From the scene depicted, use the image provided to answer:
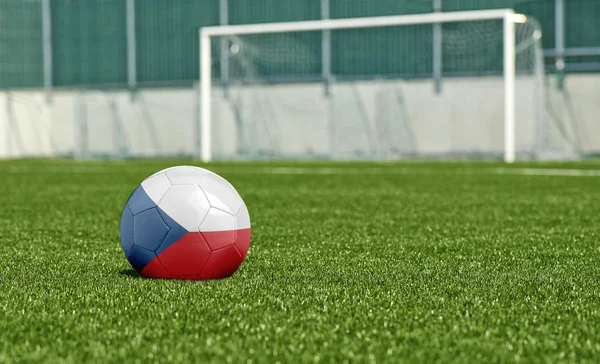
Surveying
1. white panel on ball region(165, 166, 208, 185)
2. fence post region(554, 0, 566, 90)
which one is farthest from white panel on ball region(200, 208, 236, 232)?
fence post region(554, 0, 566, 90)

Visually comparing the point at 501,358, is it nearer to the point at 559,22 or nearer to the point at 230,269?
the point at 230,269

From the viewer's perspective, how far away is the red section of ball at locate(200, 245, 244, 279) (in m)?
3.44

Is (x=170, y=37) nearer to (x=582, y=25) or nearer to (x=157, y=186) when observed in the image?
(x=582, y=25)

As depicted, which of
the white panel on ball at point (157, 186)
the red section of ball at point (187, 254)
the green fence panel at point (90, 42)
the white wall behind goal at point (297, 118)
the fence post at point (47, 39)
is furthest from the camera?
the fence post at point (47, 39)

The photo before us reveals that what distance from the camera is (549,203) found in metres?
7.72

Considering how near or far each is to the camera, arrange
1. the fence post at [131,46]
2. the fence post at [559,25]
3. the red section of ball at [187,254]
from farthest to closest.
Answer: the fence post at [131,46] < the fence post at [559,25] < the red section of ball at [187,254]

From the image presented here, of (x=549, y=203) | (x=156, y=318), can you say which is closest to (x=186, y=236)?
(x=156, y=318)

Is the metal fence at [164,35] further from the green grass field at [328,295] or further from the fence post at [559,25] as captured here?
the green grass field at [328,295]

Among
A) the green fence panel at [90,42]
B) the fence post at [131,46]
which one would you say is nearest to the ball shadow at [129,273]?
the fence post at [131,46]

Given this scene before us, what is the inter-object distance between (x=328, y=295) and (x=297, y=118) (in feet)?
66.7

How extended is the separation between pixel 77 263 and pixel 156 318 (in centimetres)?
145

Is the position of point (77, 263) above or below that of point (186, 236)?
below

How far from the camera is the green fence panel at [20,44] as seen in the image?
2759 centimetres

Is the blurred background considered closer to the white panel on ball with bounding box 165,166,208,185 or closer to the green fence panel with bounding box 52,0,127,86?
the green fence panel with bounding box 52,0,127,86
